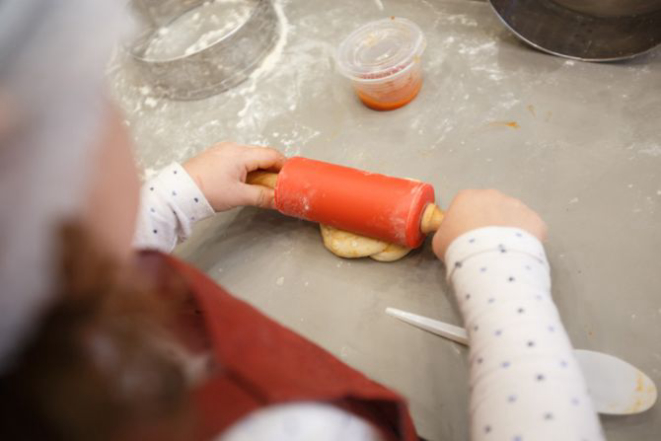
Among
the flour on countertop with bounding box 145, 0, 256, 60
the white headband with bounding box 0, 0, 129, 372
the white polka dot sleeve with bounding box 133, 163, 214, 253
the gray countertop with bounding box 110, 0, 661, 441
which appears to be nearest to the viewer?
the white headband with bounding box 0, 0, 129, 372

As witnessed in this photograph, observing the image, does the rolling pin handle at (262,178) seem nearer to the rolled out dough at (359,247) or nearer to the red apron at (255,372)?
the rolled out dough at (359,247)

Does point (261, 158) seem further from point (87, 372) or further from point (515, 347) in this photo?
point (87, 372)

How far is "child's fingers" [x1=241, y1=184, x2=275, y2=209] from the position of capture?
100cm

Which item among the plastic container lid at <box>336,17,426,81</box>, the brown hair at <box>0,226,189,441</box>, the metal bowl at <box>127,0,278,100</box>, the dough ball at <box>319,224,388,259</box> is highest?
the brown hair at <box>0,226,189,441</box>

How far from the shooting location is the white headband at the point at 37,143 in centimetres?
27

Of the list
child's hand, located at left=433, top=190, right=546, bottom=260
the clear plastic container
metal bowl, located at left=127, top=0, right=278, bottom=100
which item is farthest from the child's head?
metal bowl, located at left=127, top=0, right=278, bottom=100

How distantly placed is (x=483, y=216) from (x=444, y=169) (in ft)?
0.98

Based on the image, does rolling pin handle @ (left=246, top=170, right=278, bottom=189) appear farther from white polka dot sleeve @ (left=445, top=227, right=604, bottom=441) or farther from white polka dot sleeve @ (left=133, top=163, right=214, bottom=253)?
white polka dot sleeve @ (left=445, top=227, right=604, bottom=441)

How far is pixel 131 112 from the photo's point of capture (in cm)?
146

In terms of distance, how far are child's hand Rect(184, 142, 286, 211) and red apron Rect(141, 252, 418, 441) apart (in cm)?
41

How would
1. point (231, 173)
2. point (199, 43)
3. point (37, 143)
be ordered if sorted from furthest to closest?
point (199, 43), point (231, 173), point (37, 143)

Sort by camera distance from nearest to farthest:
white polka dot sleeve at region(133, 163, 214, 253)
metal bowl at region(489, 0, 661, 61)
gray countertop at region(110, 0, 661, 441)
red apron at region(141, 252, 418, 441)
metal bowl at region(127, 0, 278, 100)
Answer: red apron at region(141, 252, 418, 441), gray countertop at region(110, 0, 661, 441), white polka dot sleeve at region(133, 163, 214, 253), metal bowl at region(489, 0, 661, 61), metal bowl at region(127, 0, 278, 100)

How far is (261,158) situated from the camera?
1.00 m

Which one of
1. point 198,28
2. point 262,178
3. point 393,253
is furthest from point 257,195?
point 198,28
